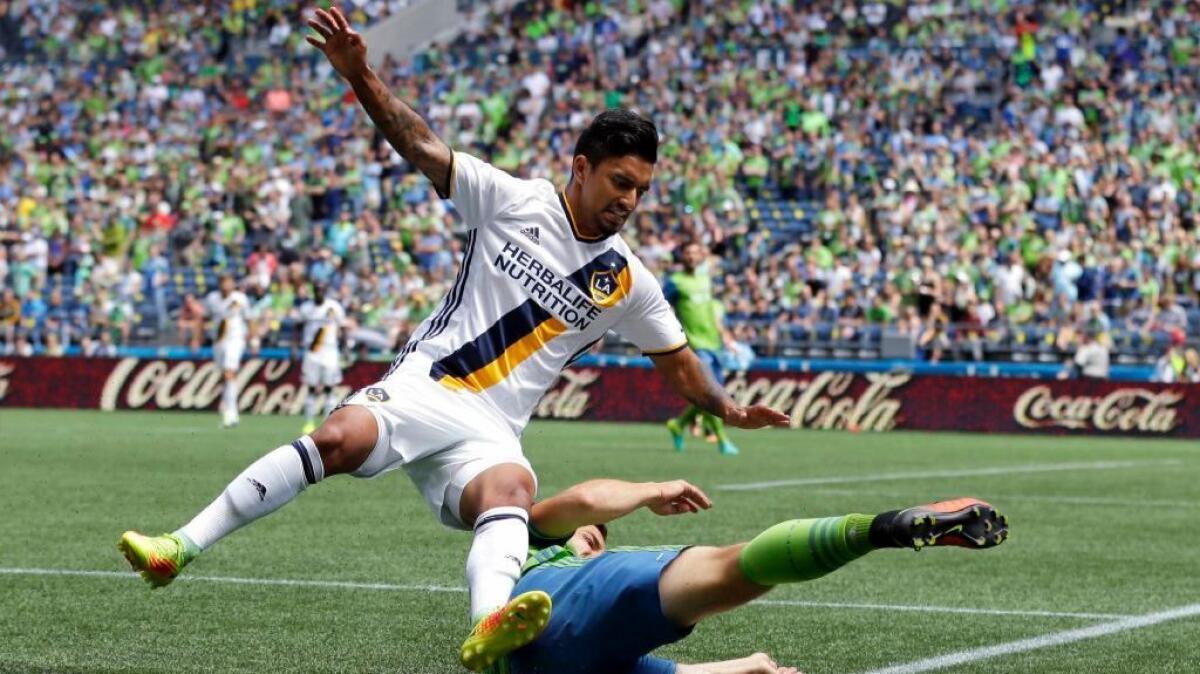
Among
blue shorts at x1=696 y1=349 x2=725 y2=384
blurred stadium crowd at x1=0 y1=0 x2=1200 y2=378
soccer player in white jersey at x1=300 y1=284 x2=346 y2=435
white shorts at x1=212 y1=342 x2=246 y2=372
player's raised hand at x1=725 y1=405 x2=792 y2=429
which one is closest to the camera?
→ player's raised hand at x1=725 y1=405 x2=792 y2=429

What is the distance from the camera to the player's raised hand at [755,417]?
7.41 m

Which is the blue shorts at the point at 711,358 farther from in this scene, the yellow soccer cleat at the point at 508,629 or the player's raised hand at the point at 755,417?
the yellow soccer cleat at the point at 508,629

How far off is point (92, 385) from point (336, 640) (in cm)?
2378

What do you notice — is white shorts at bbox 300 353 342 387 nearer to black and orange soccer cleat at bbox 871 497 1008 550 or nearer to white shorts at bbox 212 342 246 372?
white shorts at bbox 212 342 246 372

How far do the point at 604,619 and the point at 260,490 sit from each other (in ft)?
5.44

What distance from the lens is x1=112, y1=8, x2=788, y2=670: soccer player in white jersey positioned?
21.6ft

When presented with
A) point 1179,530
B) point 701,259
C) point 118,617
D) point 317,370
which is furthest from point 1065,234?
point 118,617

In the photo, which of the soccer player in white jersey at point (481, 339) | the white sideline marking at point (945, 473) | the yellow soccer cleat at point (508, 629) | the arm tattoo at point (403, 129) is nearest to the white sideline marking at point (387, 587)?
the soccer player in white jersey at point (481, 339)

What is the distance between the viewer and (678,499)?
6395 millimetres

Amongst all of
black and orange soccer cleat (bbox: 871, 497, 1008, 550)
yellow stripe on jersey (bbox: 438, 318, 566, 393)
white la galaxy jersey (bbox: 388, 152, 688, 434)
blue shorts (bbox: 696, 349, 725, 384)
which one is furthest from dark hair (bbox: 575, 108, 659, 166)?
blue shorts (bbox: 696, 349, 725, 384)

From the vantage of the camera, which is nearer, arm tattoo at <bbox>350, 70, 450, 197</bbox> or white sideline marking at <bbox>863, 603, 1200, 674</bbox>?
arm tattoo at <bbox>350, 70, 450, 197</bbox>

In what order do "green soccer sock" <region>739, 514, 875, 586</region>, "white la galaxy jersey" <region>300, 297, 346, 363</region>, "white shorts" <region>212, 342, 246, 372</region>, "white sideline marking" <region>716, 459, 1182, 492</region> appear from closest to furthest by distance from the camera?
"green soccer sock" <region>739, 514, 875, 586</region>
"white sideline marking" <region>716, 459, 1182, 492</region>
"white la galaxy jersey" <region>300, 297, 346, 363</region>
"white shorts" <region>212, 342, 246, 372</region>

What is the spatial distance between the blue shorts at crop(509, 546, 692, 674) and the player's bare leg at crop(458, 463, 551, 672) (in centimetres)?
11

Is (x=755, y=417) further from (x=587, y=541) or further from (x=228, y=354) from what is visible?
(x=228, y=354)
